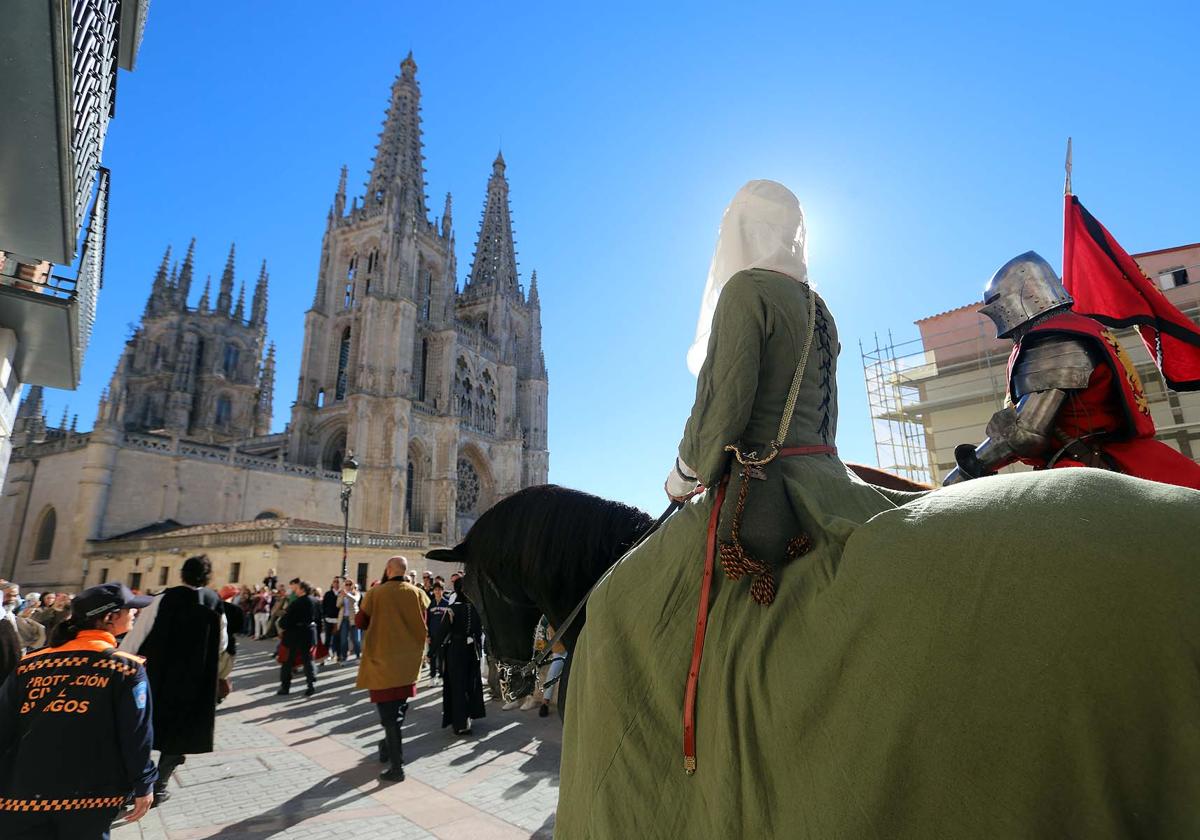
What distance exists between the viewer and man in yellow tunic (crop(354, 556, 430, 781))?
536 cm

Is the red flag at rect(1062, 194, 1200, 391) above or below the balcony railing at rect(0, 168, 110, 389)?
below

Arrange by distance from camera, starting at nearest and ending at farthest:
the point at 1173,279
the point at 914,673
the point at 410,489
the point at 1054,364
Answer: the point at 914,673 < the point at 1054,364 < the point at 1173,279 < the point at 410,489

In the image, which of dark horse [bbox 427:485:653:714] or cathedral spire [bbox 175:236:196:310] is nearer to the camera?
dark horse [bbox 427:485:653:714]

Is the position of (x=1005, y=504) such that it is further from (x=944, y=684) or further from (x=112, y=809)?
(x=112, y=809)

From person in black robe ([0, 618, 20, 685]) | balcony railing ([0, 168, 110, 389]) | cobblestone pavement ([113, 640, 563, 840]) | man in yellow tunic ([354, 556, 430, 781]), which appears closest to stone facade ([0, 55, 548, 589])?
balcony railing ([0, 168, 110, 389])

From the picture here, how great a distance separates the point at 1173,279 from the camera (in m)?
11.4

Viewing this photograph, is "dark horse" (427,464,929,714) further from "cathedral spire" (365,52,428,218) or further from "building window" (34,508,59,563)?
"cathedral spire" (365,52,428,218)

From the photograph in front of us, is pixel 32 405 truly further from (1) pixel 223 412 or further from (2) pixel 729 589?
(2) pixel 729 589

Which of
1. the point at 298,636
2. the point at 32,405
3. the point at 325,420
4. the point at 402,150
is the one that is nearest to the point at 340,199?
the point at 402,150

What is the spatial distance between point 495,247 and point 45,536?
43673 mm

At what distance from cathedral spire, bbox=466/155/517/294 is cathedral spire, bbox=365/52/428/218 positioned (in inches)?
499

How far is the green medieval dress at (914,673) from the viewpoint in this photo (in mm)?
929

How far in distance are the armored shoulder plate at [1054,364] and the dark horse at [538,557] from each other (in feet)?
5.49

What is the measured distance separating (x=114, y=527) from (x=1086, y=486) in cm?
3309
